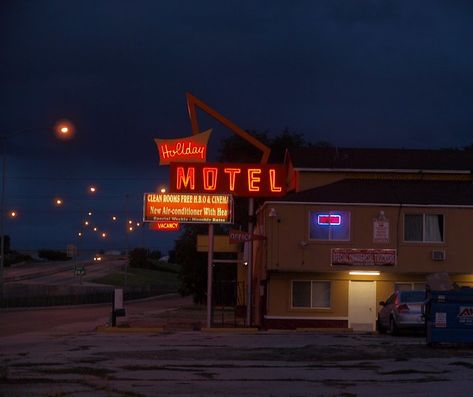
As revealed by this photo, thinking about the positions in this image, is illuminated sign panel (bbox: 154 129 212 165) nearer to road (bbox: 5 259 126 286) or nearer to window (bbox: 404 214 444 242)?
window (bbox: 404 214 444 242)

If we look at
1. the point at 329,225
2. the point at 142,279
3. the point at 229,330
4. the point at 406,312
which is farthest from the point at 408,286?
the point at 142,279

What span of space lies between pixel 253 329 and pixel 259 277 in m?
5.98

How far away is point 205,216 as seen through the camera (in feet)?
117

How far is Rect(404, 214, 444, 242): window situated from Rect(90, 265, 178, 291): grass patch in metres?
70.4

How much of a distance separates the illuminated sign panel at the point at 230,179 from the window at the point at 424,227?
5.56 metres

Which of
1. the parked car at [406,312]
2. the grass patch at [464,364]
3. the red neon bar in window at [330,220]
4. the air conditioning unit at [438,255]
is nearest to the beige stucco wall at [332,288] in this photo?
the air conditioning unit at [438,255]

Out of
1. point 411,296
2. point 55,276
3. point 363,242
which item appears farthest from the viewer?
point 55,276

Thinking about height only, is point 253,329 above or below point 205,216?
below

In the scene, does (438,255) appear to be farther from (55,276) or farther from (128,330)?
(55,276)

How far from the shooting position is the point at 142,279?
126m

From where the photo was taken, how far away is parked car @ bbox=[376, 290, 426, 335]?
28250mm

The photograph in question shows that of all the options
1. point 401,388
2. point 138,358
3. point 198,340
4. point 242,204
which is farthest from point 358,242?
point 242,204

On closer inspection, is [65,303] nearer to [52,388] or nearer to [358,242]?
[358,242]

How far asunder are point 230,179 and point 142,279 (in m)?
88.5
